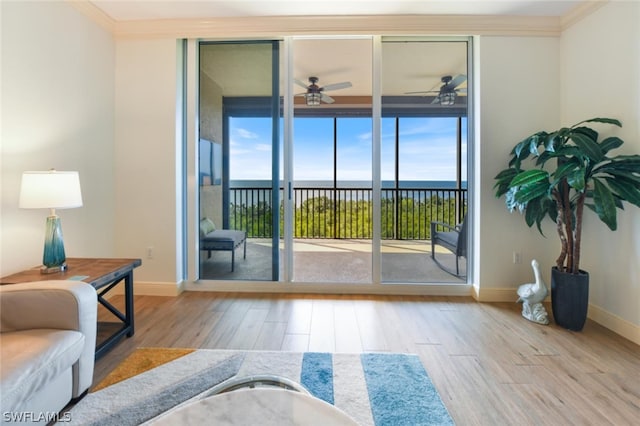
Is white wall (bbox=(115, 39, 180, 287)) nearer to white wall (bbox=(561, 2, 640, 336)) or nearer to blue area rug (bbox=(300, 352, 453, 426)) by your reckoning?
blue area rug (bbox=(300, 352, 453, 426))

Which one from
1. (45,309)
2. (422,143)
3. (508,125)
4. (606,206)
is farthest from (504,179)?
(45,309)

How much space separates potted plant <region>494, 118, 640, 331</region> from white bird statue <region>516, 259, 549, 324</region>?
0.08 m

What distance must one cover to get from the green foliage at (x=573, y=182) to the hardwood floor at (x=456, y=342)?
2.27 feet

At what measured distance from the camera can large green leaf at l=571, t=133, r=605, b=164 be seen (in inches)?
86.4

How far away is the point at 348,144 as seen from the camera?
176 inches

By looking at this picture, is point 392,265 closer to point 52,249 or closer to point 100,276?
point 100,276

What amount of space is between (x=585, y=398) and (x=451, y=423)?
85 centimetres

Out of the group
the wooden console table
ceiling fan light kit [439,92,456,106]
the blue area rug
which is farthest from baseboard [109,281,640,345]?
ceiling fan light kit [439,92,456,106]

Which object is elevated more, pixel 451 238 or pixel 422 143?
pixel 422 143

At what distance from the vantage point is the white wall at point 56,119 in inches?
81.8

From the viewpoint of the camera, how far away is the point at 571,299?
7.96 ft

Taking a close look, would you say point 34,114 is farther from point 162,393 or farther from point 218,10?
point 162,393

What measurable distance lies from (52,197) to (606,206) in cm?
372

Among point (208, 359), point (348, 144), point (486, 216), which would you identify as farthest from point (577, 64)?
point (208, 359)
